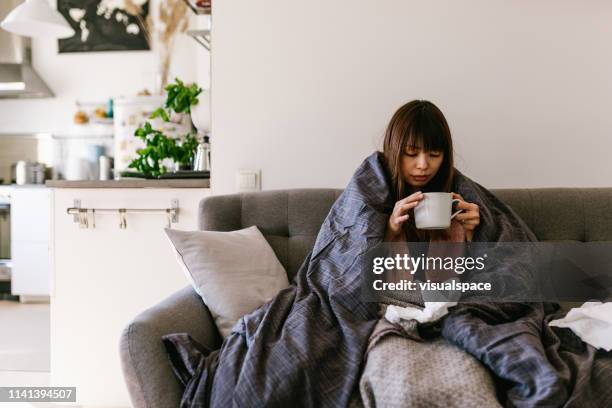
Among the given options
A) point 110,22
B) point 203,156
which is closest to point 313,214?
point 203,156

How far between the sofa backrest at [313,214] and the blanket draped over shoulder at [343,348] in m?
0.28

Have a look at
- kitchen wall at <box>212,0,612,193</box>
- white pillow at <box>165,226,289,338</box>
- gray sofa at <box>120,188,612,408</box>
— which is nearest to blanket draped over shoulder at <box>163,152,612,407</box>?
white pillow at <box>165,226,289,338</box>

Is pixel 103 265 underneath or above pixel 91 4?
underneath

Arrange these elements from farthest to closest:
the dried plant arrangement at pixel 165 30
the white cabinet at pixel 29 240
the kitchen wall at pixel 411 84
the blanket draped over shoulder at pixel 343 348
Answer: the dried plant arrangement at pixel 165 30, the white cabinet at pixel 29 240, the kitchen wall at pixel 411 84, the blanket draped over shoulder at pixel 343 348

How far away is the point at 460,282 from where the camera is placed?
1328 millimetres

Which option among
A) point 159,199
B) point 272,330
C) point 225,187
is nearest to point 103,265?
point 159,199

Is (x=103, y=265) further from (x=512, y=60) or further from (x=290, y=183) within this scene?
(x=512, y=60)

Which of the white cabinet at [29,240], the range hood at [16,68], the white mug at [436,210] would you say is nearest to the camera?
the white mug at [436,210]

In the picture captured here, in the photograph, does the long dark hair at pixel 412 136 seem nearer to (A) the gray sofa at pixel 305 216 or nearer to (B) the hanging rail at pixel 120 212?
(A) the gray sofa at pixel 305 216

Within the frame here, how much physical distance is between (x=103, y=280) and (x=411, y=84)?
1355 mm

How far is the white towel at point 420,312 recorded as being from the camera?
1.22 m

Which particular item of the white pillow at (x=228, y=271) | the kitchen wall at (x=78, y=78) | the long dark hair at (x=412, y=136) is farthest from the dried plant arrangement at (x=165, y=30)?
the long dark hair at (x=412, y=136)

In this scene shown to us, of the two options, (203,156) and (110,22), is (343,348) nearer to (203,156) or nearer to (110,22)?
(203,156)

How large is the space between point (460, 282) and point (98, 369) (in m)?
1.45
